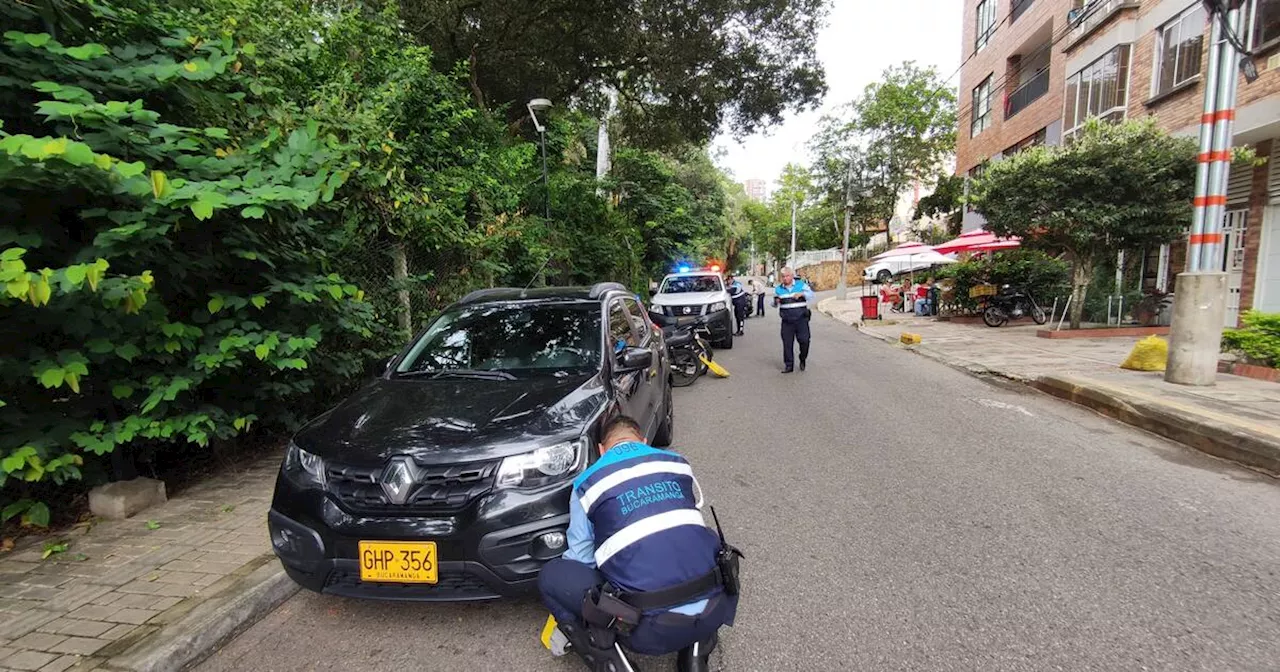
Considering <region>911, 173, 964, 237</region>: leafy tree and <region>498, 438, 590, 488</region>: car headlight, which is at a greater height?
<region>911, 173, 964, 237</region>: leafy tree

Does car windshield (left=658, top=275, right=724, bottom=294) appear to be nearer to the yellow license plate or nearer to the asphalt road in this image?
the asphalt road

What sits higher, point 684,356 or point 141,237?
point 141,237

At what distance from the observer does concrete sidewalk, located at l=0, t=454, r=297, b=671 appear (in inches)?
105

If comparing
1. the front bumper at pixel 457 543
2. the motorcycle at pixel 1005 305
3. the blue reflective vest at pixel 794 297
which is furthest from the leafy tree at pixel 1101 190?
the front bumper at pixel 457 543

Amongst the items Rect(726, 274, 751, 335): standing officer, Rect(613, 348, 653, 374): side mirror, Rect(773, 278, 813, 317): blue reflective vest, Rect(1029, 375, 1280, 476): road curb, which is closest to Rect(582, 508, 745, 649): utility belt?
Rect(613, 348, 653, 374): side mirror

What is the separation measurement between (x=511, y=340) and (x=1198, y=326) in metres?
8.15

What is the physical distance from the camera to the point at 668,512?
7.00 feet

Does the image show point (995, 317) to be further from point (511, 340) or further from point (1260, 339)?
point (511, 340)

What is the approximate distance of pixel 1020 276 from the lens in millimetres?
16250

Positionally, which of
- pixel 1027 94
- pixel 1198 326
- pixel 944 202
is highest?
pixel 1027 94

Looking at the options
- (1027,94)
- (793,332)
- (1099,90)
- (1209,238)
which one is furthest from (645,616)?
(1027,94)

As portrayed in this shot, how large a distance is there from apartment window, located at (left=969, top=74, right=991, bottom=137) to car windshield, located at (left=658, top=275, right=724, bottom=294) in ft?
58.9

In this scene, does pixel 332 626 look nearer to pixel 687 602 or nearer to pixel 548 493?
pixel 548 493

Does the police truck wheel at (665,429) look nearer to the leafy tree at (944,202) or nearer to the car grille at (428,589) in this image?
the car grille at (428,589)
